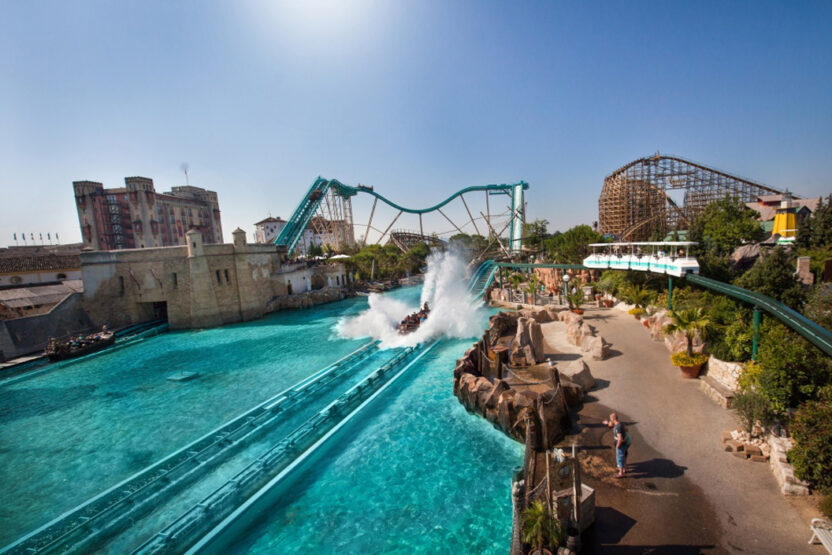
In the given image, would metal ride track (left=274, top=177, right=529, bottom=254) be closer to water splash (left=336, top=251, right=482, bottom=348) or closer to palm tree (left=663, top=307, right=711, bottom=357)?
water splash (left=336, top=251, right=482, bottom=348)

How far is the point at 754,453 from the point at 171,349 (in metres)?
25.8

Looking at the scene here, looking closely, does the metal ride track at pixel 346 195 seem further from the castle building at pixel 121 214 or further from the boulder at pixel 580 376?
the boulder at pixel 580 376

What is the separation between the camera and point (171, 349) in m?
21.7

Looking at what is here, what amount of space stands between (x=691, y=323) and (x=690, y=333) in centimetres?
31

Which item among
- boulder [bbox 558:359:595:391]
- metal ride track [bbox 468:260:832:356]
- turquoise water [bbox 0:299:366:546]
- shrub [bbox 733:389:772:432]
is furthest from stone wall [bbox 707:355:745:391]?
turquoise water [bbox 0:299:366:546]

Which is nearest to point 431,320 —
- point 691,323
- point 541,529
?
point 691,323

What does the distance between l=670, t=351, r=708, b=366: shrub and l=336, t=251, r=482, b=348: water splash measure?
10.2 m

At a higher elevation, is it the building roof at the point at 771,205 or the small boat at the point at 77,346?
the building roof at the point at 771,205

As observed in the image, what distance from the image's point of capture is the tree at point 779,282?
33.8ft

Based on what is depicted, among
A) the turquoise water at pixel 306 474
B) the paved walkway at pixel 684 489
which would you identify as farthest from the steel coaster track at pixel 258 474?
the paved walkway at pixel 684 489

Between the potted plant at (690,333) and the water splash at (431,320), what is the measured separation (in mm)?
9913

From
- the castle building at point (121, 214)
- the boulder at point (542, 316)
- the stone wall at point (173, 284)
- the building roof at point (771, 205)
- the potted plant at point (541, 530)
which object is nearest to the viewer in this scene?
the potted plant at point (541, 530)

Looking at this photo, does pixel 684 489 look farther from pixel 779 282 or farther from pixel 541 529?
pixel 779 282

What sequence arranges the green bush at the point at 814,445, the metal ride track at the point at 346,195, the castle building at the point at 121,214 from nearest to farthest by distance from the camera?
the green bush at the point at 814,445 → the metal ride track at the point at 346,195 → the castle building at the point at 121,214
